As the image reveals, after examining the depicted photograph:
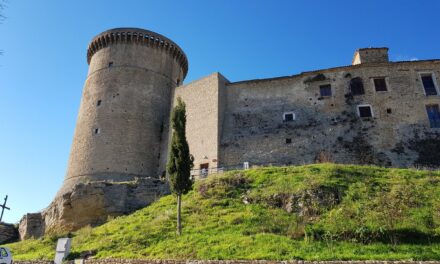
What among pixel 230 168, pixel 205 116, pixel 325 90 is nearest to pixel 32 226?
pixel 230 168

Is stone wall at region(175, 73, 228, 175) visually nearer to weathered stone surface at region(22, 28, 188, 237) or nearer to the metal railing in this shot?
the metal railing

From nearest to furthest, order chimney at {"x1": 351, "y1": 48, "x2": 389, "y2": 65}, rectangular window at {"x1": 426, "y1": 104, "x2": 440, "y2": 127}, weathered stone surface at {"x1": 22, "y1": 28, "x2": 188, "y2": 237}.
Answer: rectangular window at {"x1": 426, "y1": 104, "x2": 440, "y2": 127}
chimney at {"x1": 351, "y1": 48, "x2": 389, "y2": 65}
weathered stone surface at {"x1": 22, "y1": 28, "x2": 188, "y2": 237}

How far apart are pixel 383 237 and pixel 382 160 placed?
12.9 metres

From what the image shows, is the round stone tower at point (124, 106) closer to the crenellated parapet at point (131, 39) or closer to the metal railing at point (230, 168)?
the crenellated parapet at point (131, 39)

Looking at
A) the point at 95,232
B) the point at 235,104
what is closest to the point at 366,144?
the point at 235,104

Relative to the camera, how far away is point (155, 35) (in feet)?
114

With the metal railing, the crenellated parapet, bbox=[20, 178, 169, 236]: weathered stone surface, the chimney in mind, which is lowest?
bbox=[20, 178, 169, 236]: weathered stone surface

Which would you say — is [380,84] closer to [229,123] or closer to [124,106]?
[229,123]

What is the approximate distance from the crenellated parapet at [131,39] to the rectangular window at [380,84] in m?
18.1

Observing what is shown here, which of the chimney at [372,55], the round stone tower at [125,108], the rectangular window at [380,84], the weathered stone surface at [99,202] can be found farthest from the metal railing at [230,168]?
the chimney at [372,55]

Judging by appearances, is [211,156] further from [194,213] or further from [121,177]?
[194,213]

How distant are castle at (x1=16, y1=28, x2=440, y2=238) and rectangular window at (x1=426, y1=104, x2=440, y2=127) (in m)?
0.06

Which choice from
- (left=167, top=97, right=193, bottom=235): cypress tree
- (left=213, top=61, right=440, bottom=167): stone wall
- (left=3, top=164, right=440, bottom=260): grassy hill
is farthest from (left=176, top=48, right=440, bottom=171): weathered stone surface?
(left=167, top=97, right=193, bottom=235): cypress tree

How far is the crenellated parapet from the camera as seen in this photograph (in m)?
34.1
